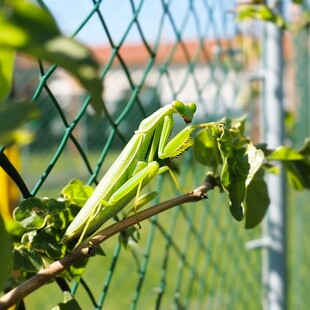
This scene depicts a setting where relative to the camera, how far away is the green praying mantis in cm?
43

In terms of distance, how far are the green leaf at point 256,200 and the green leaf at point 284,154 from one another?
81 mm

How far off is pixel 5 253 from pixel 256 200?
0.31 m

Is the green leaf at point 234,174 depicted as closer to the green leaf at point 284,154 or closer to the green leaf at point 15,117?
the green leaf at point 284,154

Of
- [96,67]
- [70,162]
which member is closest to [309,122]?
[96,67]

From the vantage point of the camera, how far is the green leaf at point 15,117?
21 cm

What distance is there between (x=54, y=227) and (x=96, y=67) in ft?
0.94

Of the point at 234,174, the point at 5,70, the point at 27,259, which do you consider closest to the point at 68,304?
the point at 27,259

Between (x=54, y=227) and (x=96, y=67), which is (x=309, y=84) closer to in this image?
(x=54, y=227)

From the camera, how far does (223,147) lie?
499 millimetres

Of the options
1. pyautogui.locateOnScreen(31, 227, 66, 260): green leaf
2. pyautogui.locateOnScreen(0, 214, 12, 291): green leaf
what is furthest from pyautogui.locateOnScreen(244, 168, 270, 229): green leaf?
pyautogui.locateOnScreen(0, 214, 12, 291): green leaf

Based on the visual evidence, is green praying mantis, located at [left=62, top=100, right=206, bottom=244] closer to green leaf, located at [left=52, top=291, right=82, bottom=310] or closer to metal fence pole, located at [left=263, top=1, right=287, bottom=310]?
green leaf, located at [left=52, top=291, right=82, bottom=310]

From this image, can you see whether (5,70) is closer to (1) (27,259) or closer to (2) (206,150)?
(1) (27,259)

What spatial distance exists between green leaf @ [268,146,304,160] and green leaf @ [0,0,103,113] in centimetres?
48

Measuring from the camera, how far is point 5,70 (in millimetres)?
241
